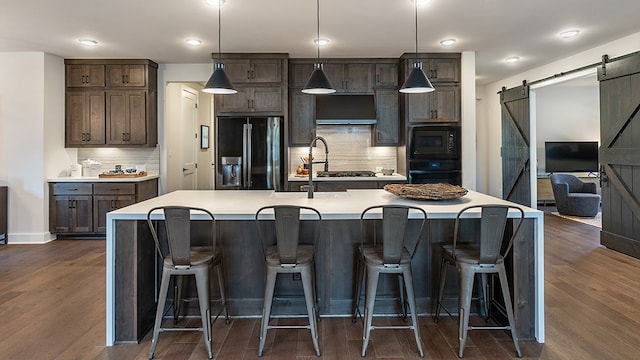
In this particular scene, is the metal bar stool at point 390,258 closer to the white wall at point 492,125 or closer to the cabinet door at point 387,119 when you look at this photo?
the cabinet door at point 387,119

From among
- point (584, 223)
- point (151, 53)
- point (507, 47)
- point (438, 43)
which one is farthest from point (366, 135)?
point (584, 223)

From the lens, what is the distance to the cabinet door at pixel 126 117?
5.95m

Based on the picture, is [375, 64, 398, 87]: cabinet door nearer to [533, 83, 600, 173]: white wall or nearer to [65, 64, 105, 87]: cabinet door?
[65, 64, 105, 87]: cabinet door

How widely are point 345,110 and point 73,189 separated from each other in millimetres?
3949

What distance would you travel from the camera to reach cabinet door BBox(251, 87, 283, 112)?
5648 millimetres

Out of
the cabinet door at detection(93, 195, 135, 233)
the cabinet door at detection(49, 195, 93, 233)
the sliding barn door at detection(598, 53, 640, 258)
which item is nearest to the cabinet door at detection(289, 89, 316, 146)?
the cabinet door at detection(93, 195, 135, 233)

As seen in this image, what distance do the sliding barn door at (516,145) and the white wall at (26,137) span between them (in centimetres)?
740

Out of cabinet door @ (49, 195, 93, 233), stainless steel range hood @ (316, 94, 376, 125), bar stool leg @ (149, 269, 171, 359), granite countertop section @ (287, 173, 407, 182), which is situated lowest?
bar stool leg @ (149, 269, 171, 359)

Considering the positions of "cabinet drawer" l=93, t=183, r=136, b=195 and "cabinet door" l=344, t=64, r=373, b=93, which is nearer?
"cabinet drawer" l=93, t=183, r=136, b=195

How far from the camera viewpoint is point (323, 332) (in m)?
2.80

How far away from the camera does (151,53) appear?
18.4 feet

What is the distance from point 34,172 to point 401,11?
204 inches

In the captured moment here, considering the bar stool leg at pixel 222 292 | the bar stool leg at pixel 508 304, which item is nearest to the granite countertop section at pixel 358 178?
the bar stool leg at pixel 222 292

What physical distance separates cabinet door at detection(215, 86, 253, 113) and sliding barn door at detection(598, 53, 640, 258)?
4527mm
